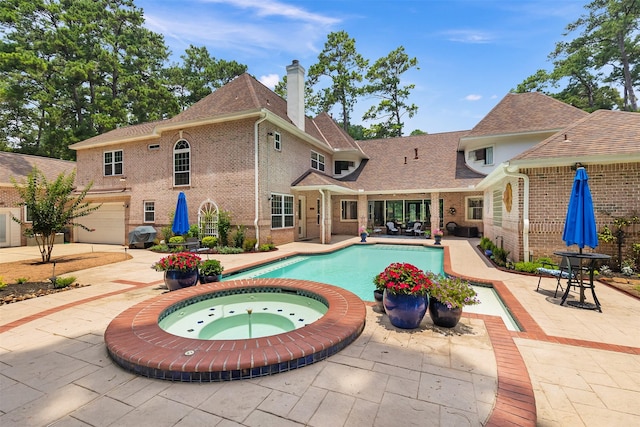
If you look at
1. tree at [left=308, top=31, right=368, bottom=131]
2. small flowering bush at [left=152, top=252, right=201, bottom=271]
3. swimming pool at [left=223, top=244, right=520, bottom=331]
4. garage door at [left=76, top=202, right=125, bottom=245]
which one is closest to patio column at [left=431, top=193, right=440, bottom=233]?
swimming pool at [left=223, top=244, right=520, bottom=331]

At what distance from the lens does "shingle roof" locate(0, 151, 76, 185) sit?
16250 mm

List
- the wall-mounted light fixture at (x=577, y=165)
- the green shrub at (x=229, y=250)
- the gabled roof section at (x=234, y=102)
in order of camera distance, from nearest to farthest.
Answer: the wall-mounted light fixture at (x=577, y=165) → the green shrub at (x=229, y=250) → the gabled roof section at (x=234, y=102)

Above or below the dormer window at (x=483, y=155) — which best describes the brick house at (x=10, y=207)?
below

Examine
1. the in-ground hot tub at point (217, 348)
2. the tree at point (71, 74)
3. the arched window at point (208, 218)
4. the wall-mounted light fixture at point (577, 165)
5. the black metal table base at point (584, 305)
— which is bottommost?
the black metal table base at point (584, 305)

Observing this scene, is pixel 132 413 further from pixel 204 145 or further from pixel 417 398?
pixel 204 145

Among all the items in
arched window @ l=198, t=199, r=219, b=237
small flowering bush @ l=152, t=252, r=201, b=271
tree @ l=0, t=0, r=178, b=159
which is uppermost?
tree @ l=0, t=0, r=178, b=159

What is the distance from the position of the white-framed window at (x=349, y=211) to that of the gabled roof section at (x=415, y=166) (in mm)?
1625

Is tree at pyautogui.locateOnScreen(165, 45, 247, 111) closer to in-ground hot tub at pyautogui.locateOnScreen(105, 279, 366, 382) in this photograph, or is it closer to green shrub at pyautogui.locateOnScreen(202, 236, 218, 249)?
green shrub at pyautogui.locateOnScreen(202, 236, 218, 249)

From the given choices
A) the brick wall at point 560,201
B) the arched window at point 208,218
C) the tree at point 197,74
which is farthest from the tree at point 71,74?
the brick wall at point 560,201

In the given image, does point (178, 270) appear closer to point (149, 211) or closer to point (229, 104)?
point (229, 104)

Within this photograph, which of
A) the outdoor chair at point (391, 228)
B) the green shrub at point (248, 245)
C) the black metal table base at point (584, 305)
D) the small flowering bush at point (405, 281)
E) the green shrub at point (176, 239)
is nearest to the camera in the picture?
the small flowering bush at point (405, 281)

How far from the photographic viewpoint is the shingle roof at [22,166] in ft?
53.3

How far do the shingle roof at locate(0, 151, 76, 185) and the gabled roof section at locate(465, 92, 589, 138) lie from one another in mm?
26543

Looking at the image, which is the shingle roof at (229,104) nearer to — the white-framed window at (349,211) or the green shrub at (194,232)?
the green shrub at (194,232)
